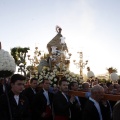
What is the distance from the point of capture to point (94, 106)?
17.7 feet

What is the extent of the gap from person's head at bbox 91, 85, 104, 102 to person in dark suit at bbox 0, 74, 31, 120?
1.41 metres

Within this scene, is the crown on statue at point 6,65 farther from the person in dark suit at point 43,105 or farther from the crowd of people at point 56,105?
the person in dark suit at point 43,105

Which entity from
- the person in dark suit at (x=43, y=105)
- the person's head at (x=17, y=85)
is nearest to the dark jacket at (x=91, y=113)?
the person's head at (x=17, y=85)

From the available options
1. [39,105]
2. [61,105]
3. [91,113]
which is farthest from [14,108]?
Result: [39,105]

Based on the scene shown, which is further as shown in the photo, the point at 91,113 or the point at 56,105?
the point at 56,105

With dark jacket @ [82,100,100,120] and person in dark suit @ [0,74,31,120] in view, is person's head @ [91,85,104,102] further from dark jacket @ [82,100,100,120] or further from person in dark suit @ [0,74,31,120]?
person in dark suit @ [0,74,31,120]

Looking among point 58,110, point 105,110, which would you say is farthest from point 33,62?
point 105,110

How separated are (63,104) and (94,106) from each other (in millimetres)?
1729

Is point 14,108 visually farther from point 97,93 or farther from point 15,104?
point 97,93

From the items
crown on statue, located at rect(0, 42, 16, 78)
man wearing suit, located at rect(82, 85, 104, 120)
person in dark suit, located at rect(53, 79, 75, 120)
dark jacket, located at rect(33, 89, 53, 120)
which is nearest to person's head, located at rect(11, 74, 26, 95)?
crown on statue, located at rect(0, 42, 16, 78)

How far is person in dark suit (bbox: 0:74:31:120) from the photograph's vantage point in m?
4.71

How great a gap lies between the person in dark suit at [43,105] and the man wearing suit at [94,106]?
260 centimetres

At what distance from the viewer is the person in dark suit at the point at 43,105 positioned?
7.79 m

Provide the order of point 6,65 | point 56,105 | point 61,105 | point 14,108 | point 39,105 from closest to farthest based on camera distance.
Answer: point 14,108
point 6,65
point 61,105
point 56,105
point 39,105
